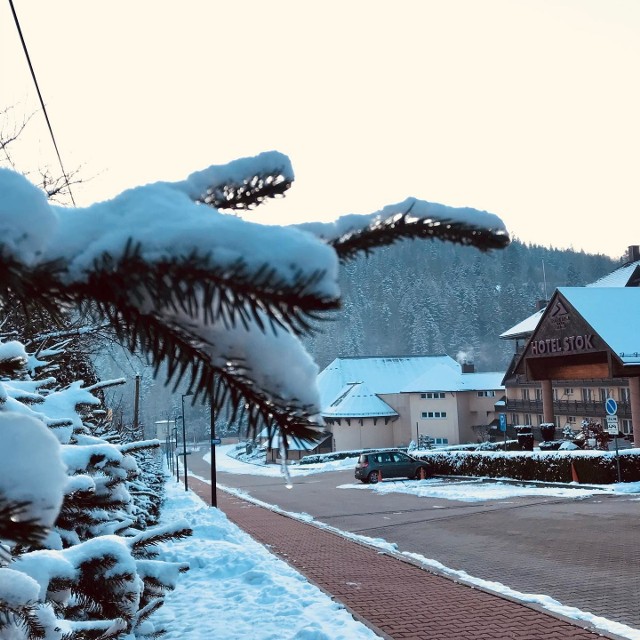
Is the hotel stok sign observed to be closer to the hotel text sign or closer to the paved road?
the hotel text sign

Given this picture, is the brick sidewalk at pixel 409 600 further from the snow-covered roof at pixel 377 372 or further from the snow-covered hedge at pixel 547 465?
the snow-covered roof at pixel 377 372

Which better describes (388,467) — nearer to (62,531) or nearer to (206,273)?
(62,531)

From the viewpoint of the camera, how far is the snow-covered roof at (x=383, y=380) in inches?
2195

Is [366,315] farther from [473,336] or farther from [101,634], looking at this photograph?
[101,634]

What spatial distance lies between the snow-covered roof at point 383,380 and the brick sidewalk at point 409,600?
38.9 m

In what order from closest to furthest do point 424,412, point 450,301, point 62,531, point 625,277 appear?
point 62,531 < point 625,277 < point 424,412 < point 450,301

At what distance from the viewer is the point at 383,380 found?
63.2m

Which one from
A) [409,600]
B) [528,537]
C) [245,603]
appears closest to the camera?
[245,603]

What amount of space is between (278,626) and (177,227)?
6.88m

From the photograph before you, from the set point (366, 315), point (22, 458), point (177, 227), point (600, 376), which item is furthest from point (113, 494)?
point (366, 315)

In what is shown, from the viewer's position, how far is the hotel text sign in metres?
28.1

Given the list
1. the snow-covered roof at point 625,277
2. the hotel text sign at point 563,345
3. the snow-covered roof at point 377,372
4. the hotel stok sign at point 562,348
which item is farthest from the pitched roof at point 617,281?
the snow-covered roof at point 377,372

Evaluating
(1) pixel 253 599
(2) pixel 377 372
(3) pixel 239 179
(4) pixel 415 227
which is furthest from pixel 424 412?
(3) pixel 239 179

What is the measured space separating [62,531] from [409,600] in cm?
619
